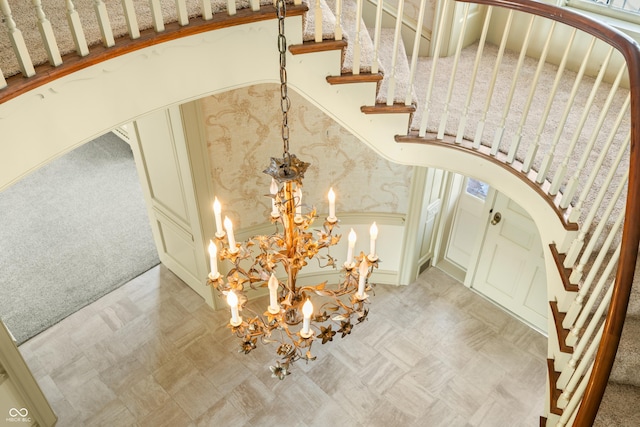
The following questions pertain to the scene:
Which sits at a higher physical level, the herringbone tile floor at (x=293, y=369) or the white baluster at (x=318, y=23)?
the white baluster at (x=318, y=23)

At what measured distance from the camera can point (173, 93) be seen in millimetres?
2510

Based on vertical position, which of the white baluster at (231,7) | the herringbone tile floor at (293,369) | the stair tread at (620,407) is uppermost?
the white baluster at (231,7)

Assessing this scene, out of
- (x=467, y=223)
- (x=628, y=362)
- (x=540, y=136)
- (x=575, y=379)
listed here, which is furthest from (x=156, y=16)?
(x=467, y=223)

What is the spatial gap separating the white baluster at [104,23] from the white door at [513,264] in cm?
360

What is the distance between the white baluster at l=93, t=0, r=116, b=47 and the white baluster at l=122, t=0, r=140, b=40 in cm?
8

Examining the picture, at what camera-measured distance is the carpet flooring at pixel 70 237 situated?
5.11m

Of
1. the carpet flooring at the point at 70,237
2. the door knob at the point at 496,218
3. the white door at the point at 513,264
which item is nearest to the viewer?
the white door at the point at 513,264

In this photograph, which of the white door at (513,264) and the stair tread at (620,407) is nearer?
the stair tread at (620,407)

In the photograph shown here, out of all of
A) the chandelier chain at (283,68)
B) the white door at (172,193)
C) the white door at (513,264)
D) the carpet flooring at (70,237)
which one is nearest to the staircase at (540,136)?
the chandelier chain at (283,68)

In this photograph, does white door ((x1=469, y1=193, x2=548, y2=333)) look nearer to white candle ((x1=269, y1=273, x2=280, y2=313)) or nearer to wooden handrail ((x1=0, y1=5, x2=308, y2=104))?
wooden handrail ((x1=0, y1=5, x2=308, y2=104))

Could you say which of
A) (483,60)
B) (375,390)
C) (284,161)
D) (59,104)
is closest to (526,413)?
(375,390)

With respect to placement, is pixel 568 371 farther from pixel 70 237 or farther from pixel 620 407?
pixel 70 237

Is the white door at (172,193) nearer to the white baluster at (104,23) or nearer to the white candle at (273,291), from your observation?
the white baluster at (104,23)

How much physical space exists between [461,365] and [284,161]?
3382 mm
